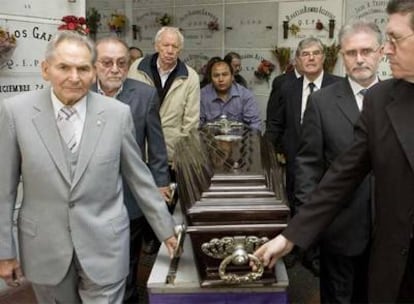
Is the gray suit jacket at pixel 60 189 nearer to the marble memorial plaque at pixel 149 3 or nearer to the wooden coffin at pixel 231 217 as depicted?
the wooden coffin at pixel 231 217

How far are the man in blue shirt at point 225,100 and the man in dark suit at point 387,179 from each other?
197 cm

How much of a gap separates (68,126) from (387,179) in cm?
99

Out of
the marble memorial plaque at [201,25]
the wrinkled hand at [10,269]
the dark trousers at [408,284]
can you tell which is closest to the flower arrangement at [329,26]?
the marble memorial plaque at [201,25]

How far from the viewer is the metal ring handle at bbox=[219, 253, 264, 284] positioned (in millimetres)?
1480

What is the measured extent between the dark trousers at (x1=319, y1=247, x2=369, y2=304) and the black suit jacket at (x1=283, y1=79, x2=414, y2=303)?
48 cm

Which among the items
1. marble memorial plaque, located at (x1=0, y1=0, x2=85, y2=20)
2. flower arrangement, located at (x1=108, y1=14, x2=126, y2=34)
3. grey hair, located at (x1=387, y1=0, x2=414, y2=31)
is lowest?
grey hair, located at (x1=387, y1=0, x2=414, y2=31)

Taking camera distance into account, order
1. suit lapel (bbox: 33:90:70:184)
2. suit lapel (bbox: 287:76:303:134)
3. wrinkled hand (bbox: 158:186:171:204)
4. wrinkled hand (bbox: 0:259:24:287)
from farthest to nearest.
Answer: suit lapel (bbox: 287:76:303:134)
wrinkled hand (bbox: 158:186:171:204)
wrinkled hand (bbox: 0:259:24:287)
suit lapel (bbox: 33:90:70:184)

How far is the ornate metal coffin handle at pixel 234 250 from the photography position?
58.5 inches

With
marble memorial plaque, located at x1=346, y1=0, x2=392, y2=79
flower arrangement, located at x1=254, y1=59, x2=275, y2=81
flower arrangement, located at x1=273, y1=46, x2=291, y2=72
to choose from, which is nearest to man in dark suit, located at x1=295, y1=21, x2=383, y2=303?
marble memorial plaque, located at x1=346, y1=0, x2=392, y2=79

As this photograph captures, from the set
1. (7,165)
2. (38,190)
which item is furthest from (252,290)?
(7,165)

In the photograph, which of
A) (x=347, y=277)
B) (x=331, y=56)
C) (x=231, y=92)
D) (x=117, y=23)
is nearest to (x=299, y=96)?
(x=231, y=92)

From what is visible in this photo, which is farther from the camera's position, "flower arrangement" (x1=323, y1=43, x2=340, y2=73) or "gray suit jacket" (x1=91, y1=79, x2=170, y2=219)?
"flower arrangement" (x1=323, y1=43, x2=340, y2=73)

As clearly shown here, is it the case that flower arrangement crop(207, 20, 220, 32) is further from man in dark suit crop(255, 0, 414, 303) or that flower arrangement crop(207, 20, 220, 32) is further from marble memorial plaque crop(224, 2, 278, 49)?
man in dark suit crop(255, 0, 414, 303)

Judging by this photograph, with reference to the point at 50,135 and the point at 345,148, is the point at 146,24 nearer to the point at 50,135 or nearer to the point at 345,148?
the point at 345,148
